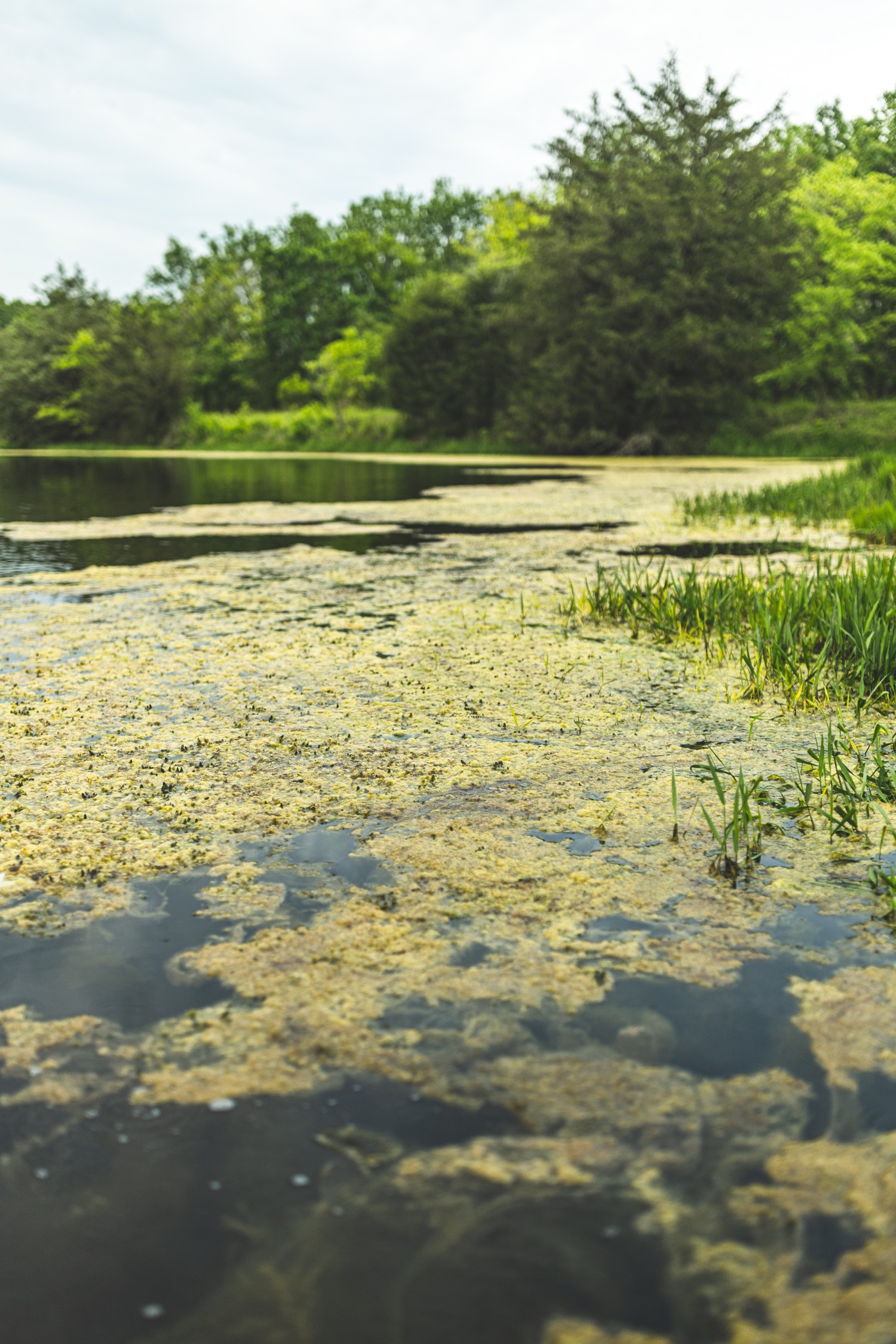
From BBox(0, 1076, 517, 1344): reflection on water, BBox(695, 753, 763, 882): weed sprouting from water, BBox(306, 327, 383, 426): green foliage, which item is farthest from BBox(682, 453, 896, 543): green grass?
BBox(306, 327, 383, 426): green foliage

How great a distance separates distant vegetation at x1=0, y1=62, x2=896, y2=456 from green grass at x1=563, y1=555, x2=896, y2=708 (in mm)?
17107

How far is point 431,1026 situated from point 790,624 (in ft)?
9.18

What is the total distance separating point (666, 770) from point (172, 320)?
150 ft

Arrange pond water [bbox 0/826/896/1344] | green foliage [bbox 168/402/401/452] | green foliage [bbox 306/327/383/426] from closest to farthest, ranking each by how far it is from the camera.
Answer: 1. pond water [bbox 0/826/896/1344]
2. green foliage [bbox 168/402/401/452]
3. green foliage [bbox 306/327/383/426]

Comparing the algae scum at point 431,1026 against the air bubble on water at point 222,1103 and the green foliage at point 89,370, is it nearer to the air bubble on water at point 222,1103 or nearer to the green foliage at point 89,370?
the air bubble on water at point 222,1103

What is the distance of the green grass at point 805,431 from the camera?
872 inches

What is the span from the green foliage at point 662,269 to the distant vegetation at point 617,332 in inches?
2.2

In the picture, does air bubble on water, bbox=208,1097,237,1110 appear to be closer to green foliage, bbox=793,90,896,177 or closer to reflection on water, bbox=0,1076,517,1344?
reflection on water, bbox=0,1076,517,1344

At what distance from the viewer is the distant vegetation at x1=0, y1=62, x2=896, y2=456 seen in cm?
2248

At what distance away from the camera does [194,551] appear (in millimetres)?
7910

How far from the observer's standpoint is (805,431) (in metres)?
25.3

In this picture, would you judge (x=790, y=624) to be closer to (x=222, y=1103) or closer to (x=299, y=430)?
(x=222, y=1103)

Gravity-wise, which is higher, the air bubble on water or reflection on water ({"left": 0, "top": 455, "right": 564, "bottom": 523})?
reflection on water ({"left": 0, "top": 455, "right": 564, "bottom": 523})

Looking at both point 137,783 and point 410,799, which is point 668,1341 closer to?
point 410,799
